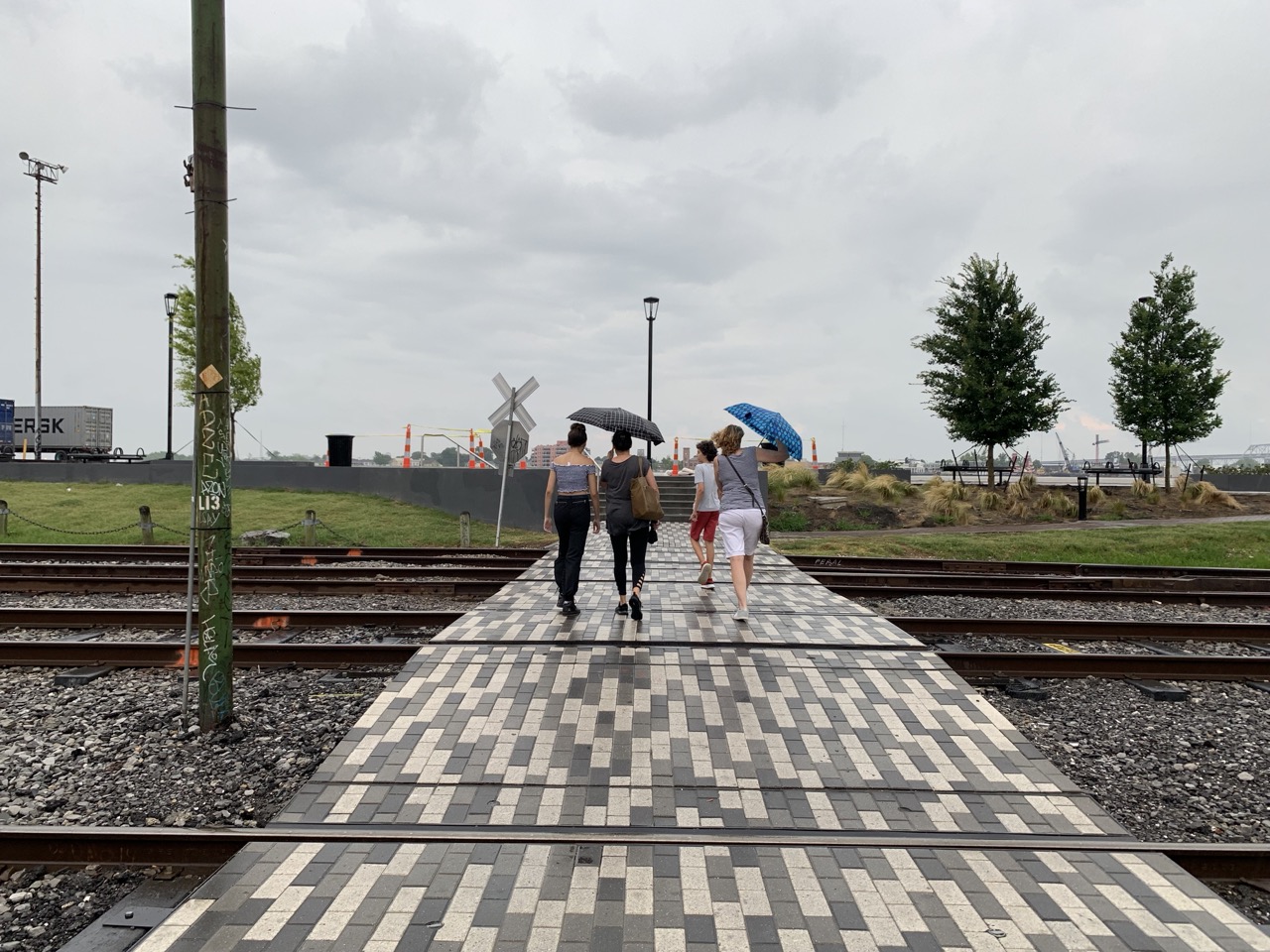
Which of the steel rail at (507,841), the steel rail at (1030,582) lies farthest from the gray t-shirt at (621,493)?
the steel rail at (1030,582)

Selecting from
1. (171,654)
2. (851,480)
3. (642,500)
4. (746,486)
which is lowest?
(171,654)

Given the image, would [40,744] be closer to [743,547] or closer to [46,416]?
[743,547]

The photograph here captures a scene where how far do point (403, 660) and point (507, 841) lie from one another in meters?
3.62

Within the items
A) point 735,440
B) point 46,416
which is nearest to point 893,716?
point 735,440

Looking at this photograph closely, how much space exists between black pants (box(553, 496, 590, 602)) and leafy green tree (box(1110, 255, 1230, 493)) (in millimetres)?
26077

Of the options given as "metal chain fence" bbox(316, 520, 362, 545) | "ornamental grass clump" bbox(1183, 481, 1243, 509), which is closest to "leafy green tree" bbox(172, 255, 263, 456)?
"metal chain fence" bbox(316, 520, 362, 545)

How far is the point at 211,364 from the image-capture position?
4883 millimetres

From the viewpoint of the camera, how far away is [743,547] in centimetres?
732

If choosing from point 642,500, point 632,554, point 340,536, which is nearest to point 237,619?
point 632,554

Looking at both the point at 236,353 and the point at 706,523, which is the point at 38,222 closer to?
the point at 236,353

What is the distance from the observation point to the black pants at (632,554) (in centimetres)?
A: 730

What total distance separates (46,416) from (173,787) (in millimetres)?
42236

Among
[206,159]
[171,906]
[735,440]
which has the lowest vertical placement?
[171,906]

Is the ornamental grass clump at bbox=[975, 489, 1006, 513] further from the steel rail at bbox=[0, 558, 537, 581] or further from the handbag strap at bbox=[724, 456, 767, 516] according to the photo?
the handbag strap at bbox=[724, 456, 767, 516]
